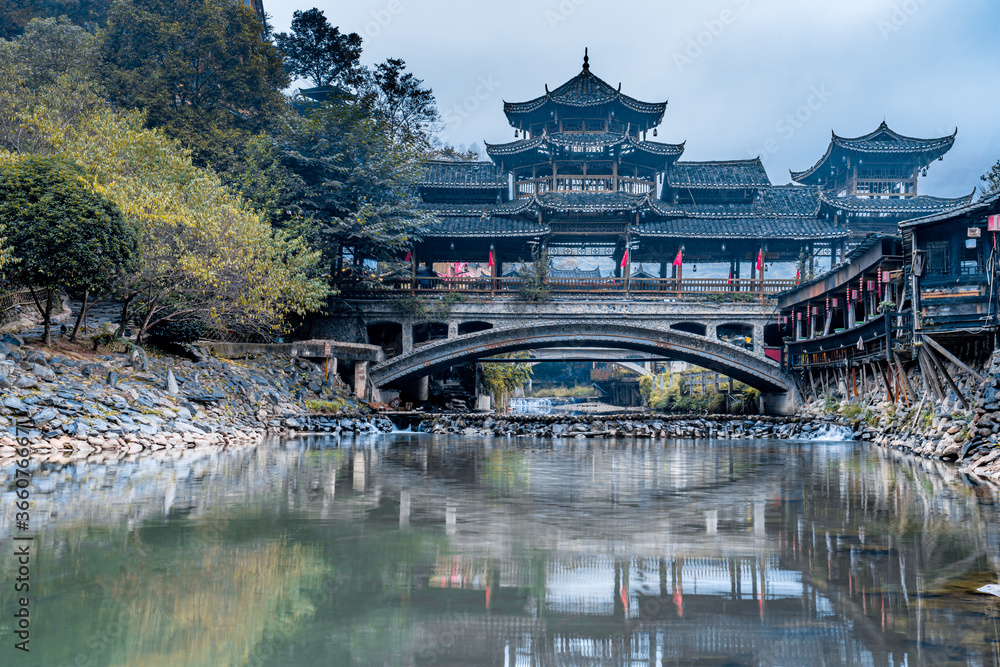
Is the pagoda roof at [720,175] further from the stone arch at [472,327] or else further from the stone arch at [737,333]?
the stone arch at [472,327]

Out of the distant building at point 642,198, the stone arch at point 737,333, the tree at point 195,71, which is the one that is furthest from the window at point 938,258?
the tree at point 195,71

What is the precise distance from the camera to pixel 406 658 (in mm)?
4348

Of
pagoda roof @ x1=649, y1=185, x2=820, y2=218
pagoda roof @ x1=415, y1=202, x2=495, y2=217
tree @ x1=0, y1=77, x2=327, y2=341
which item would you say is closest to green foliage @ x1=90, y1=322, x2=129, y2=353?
tree @ x1=0, y1=77, x2=327, y2=341

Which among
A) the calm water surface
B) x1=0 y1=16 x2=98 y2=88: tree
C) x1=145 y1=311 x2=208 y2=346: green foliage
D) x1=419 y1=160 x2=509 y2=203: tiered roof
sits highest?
x1=0 y1=16 x2=98 y2=88: tree

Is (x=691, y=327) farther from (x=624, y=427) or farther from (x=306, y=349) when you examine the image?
(x=306, y=349)

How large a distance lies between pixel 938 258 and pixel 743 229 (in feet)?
63.5

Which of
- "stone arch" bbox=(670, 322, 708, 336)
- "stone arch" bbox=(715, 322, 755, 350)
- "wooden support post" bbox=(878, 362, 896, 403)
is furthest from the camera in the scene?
"stone arch" bbox=(670, 322, 708, 336)

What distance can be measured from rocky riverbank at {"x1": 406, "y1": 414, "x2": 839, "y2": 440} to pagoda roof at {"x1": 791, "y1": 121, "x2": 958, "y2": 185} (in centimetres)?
2261

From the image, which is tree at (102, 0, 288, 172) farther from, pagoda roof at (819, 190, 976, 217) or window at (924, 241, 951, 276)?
pagoda roof at (819, 190, 976, 217)

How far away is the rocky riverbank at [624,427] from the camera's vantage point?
85.5ft

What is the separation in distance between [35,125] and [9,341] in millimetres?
14397

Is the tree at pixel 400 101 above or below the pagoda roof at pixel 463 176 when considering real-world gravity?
above

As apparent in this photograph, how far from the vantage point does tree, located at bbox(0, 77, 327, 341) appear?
21688mm

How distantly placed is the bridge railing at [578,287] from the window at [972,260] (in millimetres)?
14789
